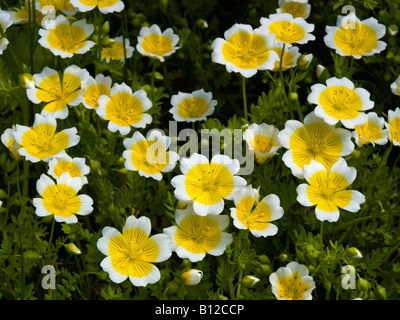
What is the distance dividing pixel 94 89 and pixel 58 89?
0.16 meters

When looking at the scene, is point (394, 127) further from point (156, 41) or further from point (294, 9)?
point (156, 41)

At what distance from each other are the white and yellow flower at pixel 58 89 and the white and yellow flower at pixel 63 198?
397mm

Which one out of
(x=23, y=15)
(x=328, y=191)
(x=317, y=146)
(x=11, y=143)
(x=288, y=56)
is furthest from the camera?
(x=23, y=15)

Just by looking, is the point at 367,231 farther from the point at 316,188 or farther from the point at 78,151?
the point at 78,151

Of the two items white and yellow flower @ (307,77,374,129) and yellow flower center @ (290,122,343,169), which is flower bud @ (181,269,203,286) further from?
white and yellow flower @ (307,77,374,129)

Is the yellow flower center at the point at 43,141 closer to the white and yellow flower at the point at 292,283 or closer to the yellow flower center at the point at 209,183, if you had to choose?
the yellow flower center at the point at 209,183

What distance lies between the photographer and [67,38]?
9.37 feet

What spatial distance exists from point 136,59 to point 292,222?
1.24m

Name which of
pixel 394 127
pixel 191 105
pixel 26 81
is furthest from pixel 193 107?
pixel 394 127

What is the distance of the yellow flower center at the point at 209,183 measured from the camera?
2336 millimetres

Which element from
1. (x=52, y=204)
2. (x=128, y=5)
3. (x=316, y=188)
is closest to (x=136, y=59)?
(x=128, y=5)

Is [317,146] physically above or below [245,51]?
below

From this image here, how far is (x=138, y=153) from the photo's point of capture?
258cm
